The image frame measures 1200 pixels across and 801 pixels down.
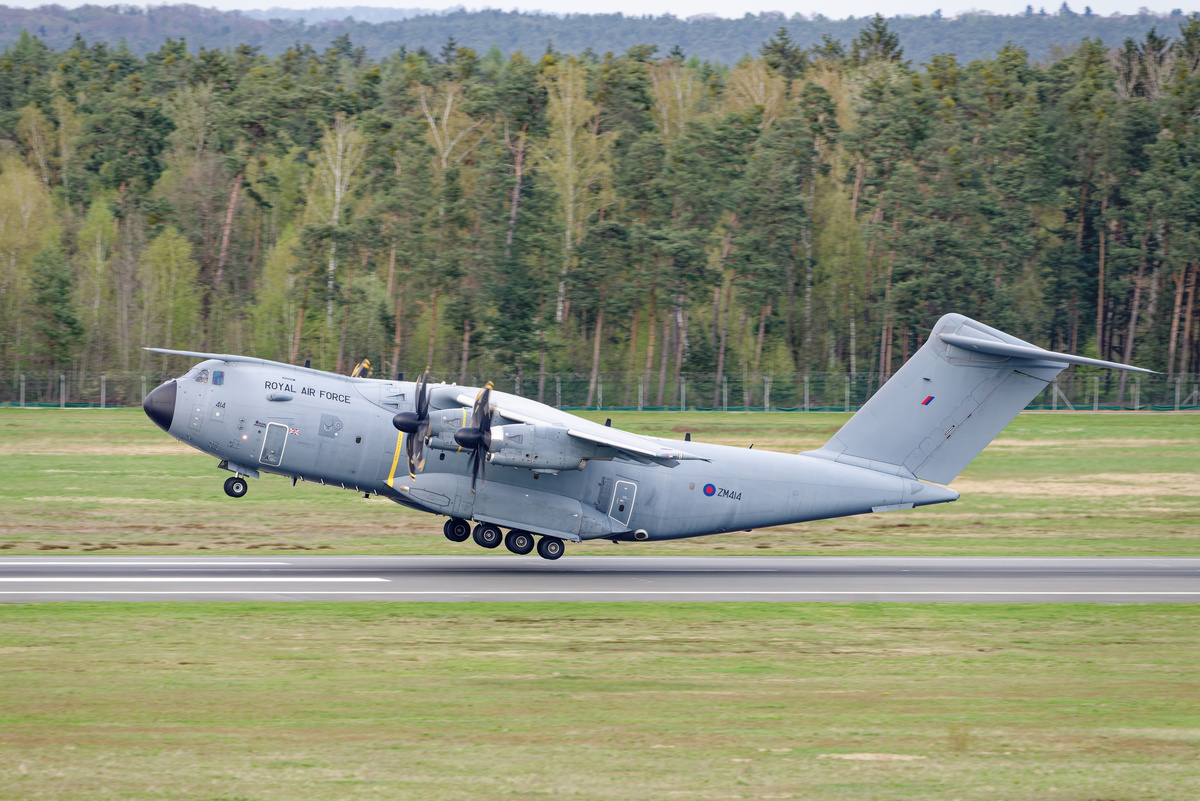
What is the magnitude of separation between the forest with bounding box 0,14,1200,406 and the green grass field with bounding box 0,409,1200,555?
2259 cm

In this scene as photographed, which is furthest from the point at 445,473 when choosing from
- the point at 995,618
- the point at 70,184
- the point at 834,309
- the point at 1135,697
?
the point at 70,184

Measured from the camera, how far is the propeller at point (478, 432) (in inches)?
1005

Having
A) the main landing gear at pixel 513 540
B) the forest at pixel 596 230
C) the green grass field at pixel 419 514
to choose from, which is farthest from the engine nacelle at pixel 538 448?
the forest at pixel 596 230

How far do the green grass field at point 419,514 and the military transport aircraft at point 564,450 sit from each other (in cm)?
415

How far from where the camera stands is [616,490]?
1086 inches

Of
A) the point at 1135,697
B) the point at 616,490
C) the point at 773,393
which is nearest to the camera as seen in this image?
the point at 1135,697

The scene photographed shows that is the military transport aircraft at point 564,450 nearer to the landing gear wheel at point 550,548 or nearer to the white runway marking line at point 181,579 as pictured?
the landing gear wheel at point 550,548

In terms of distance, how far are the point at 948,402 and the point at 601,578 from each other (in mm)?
9082

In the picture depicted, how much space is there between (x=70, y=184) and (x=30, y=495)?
65.0 m

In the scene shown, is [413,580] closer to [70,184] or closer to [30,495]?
[30,495]

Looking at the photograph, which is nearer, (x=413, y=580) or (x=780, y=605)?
(x=780, y=605)

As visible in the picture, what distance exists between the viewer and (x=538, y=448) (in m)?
25.8

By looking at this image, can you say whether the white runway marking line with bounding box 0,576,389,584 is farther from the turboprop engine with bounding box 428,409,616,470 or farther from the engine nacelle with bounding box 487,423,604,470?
the engine nacelle with bounding box 487,423,604,470

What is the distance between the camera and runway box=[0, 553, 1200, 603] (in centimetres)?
2348
